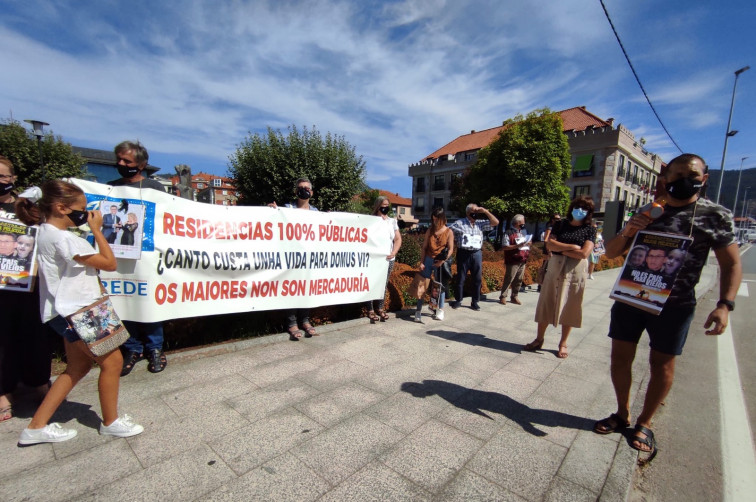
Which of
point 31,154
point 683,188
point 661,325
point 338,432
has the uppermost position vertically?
point 31,154

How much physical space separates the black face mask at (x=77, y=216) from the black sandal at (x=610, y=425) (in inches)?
150

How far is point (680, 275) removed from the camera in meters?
2.27

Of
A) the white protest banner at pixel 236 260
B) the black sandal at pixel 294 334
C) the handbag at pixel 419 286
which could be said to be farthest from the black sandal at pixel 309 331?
the handbag at pixel 419 286

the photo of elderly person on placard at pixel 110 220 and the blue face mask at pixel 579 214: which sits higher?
the blue face mask at pixel 579 214

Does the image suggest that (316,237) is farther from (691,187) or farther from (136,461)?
(691,187)

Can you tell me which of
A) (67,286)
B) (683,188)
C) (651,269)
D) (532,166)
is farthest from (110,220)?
(532,166)

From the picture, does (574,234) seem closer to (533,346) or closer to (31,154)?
(533,346)

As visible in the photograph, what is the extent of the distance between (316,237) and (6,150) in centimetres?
2211

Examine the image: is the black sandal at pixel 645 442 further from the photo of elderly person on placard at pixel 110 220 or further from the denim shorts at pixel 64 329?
the photo of elderly person on placard at pixel 110 220

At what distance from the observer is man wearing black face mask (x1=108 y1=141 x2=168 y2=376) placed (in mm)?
3100

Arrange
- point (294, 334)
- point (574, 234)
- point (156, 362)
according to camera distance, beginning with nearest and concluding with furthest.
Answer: point (156, 362)
point (574, 234)
point (294, 334)

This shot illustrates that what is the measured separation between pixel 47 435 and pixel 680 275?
413cm

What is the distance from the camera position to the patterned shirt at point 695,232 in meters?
2.16

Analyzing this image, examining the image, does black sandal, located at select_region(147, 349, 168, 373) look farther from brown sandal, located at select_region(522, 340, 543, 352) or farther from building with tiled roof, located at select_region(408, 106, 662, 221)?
building with tiled roof, located at select_region(408, 106, 662, 221)
